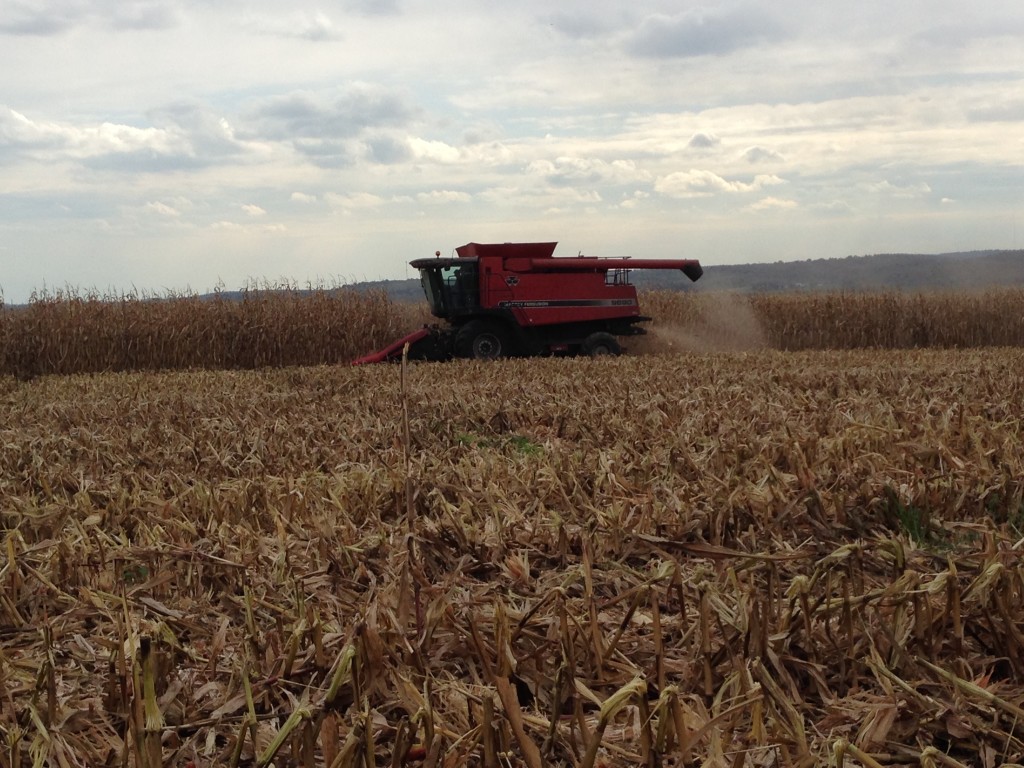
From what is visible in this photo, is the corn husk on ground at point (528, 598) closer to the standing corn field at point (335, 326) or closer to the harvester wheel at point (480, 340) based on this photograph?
the harvester wheel at point (480, 340)

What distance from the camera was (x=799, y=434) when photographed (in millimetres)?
5426

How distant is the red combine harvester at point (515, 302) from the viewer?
16.9m

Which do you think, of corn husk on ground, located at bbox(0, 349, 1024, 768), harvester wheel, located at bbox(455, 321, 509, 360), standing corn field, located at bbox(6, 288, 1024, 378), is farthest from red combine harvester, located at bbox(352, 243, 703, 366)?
corn husk on ground, located at bbox(0, 349, 1024, 768)

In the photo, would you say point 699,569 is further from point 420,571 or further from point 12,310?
point 12,310

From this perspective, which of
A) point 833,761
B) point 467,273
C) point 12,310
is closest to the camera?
point 833,761

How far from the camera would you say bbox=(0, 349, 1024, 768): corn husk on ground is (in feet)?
6.57

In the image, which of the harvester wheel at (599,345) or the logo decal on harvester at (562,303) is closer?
the logo decal on harvester at (562,303)

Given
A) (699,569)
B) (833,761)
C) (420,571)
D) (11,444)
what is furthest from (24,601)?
(11,444)

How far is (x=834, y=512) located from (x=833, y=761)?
2.19 metres

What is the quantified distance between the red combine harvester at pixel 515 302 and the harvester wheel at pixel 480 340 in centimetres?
2

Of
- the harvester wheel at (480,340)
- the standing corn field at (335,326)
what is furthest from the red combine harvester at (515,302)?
the standing corn field at (335,326)

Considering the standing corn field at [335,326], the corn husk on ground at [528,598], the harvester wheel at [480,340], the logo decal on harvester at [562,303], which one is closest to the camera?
the corn husk on ground at [528,598]

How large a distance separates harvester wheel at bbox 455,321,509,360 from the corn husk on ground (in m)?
10.6

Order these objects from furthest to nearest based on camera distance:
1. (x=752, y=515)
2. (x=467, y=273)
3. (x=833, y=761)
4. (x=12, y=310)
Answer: (x=12, y=310) < (x=467, y=273) < (x=752, y=515) < (x=833, y=761)
